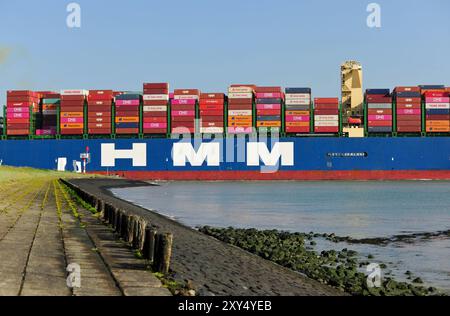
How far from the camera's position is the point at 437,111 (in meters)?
82.5

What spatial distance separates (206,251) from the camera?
51.3 ft

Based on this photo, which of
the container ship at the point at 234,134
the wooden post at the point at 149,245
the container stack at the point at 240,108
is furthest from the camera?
the container stack at the point at 240,108

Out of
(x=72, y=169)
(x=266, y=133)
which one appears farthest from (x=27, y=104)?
(x=266, y=133)

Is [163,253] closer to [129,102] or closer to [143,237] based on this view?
[143,237]

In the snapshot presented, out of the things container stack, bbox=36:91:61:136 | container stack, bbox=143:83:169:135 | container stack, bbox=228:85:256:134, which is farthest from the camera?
container stack, bbox=36:91:61:136

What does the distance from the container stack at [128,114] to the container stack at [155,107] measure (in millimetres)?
1249

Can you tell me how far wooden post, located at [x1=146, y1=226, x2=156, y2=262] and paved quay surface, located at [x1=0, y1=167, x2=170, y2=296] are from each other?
21cm

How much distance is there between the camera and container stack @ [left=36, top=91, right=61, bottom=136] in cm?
8912

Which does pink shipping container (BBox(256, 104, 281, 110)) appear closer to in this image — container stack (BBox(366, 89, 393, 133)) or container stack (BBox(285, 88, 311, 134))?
container stack (BBox(285, 88, 311, 134))

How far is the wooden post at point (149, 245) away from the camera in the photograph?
10.7 meters

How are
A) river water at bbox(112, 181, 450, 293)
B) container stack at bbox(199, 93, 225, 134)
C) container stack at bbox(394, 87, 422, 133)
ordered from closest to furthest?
river water at bbox(112, 181, 450, 293) → container stack at bbox(394, 87, 422, 133) → container stack at bbox(199, 93, 225, 134)

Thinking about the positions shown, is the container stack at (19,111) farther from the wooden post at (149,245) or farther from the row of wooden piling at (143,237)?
the wooden post at (149,245)

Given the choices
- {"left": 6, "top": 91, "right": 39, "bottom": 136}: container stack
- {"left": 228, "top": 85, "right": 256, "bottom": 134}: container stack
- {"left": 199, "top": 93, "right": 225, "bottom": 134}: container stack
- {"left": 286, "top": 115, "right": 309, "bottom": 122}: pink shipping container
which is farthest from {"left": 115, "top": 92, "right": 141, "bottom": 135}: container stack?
{"left": 286, "top": 115, "right": 309, "bottom": 122}: pink shipping container

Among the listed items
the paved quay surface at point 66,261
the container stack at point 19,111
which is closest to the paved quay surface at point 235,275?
the paved quay surface at point 66,261
